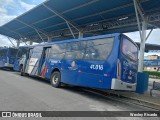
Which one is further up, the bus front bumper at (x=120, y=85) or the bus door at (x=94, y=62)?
the bus door at (x=94, y=62)

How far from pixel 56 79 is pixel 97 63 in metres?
3.94

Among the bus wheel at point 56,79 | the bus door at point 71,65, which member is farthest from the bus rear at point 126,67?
the bus wheel at point 56,79

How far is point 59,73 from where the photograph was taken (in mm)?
12406

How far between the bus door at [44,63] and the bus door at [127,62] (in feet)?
20.6

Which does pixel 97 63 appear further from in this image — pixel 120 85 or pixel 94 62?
pixel 120 85

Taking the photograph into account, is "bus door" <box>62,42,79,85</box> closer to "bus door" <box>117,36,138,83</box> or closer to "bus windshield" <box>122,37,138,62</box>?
"bus door" <box>117,36,138,83</box>

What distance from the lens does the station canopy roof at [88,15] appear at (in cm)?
1627

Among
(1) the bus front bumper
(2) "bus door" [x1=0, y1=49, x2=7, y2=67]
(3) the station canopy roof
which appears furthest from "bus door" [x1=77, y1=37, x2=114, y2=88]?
(2) "bus door" [x1=0, y1=49, x2=7, y2=67]

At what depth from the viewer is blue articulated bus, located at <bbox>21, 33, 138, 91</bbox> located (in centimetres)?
891

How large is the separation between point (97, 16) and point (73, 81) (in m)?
10.5

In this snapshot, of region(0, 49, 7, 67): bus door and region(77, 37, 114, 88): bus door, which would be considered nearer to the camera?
region(77, 37, 114, 88): bus door

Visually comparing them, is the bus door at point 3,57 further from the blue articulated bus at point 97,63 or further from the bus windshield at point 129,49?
the bus windshield at point 129,49

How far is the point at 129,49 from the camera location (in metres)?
9.84

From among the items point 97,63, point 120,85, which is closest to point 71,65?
point 97,63
